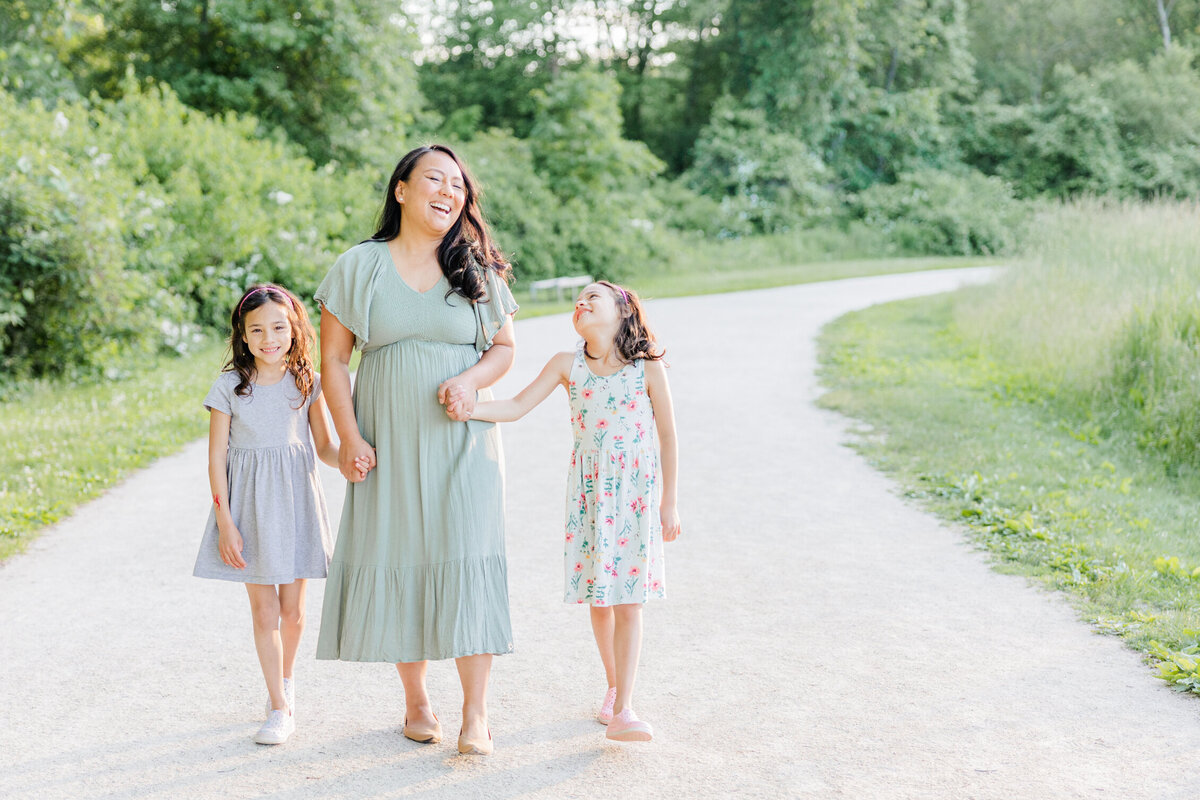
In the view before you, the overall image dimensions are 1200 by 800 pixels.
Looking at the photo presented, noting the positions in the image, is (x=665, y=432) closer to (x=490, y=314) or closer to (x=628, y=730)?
(x=490, y=314)

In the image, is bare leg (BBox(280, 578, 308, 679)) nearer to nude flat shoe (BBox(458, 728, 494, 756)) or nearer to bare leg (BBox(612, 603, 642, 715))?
nude flat shoe (BBox(458, 728, 494, 756))

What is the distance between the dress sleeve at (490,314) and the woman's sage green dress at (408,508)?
76 mm

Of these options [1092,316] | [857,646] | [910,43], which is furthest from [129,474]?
[910,43]

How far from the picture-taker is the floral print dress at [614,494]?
3.73 m

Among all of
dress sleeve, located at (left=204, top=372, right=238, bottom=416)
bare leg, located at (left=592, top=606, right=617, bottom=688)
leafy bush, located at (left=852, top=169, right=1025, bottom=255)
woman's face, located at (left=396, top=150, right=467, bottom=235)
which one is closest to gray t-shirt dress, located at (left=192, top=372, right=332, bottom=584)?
dress sleeve, located at (left=204, top=372, right=238, bottom=416)

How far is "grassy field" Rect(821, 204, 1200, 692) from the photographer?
539cm

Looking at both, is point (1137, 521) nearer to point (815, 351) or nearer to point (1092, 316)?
point (1092, 316)

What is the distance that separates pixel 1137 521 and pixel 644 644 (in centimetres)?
318

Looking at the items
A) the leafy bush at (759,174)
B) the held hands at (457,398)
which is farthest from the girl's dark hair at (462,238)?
the leafy bush at (759,174)

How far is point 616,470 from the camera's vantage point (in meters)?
3.76

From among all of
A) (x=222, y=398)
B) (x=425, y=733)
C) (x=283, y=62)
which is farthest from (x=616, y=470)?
(x=283, y=62)

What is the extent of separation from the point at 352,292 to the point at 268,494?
0.73 meters

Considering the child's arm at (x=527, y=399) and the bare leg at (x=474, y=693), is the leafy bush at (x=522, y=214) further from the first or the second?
the bare leg at (x=474, y=693)

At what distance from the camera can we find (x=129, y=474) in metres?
7.67
